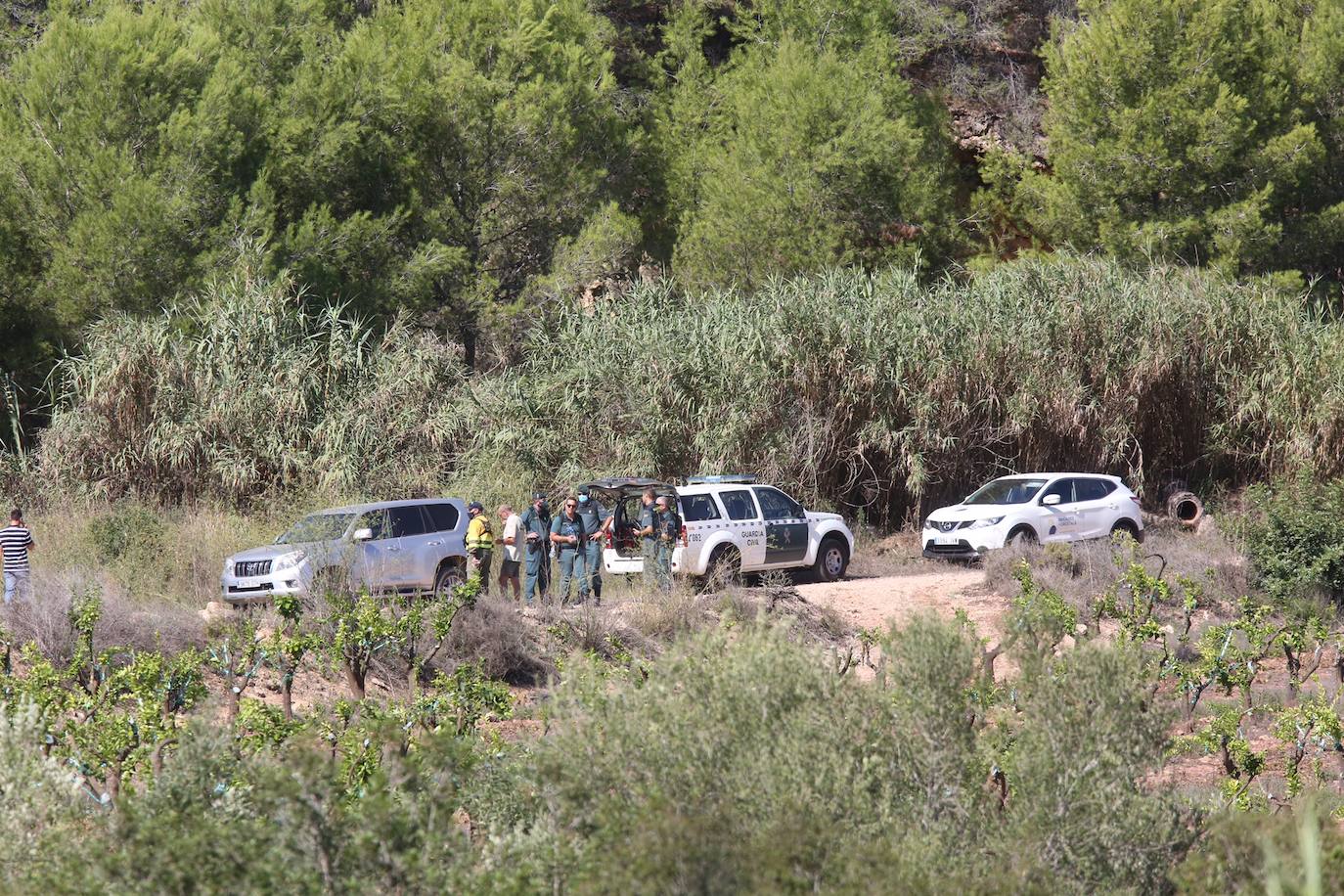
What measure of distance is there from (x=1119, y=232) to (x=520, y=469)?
15563 millimetres

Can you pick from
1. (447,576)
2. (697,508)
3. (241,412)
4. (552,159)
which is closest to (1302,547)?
(697,508)

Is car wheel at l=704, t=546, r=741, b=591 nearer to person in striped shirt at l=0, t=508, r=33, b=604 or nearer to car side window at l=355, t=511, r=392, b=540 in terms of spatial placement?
car side window at l=355, t=511, r=392, b=540

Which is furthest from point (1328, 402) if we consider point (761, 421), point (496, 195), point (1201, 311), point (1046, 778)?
point (1046, 778)

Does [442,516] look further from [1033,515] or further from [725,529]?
[1033,515]

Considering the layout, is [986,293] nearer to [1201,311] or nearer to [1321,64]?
[1201,311]

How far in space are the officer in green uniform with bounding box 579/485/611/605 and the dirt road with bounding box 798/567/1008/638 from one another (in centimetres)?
264

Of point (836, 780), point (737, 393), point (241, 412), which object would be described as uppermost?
point (241, 412)

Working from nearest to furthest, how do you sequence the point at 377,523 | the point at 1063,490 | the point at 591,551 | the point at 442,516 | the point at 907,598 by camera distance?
the point at 377,523 → the point at 442,516 → the point at 591,551 → the point at 907,598 → the point at 1063,490

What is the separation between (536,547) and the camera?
677 inches

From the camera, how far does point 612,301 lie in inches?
1040

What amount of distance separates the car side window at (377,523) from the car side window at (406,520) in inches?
3.3

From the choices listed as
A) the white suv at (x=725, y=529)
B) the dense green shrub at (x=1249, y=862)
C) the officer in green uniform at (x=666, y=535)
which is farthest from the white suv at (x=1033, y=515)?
the dense green shrub at (x=1249, y=862)

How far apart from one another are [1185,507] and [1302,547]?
6641 mm

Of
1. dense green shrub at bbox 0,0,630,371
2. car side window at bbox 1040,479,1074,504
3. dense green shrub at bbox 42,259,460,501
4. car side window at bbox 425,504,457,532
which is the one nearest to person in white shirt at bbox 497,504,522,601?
car side window at bbox 425,504,457,532
